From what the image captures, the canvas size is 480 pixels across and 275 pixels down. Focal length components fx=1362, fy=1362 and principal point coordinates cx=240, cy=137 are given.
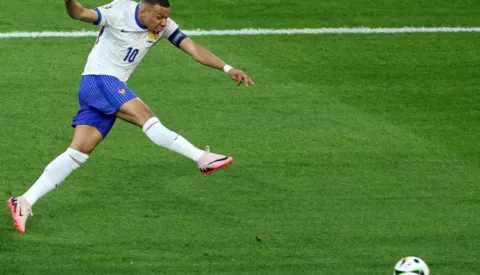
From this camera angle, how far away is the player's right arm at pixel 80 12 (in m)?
10.8

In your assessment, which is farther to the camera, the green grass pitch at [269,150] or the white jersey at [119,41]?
the white jersey at [119,41]

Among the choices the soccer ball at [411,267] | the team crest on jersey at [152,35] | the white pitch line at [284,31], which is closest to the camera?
the soccer ball at [411,267]

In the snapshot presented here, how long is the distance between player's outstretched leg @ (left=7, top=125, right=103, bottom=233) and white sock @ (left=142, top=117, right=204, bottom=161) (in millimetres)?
427

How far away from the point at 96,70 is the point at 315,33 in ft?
16.9

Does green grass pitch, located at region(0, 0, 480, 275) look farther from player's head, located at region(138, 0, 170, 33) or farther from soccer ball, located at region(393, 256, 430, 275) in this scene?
player's head, located at region(138, 0, 170, 33)

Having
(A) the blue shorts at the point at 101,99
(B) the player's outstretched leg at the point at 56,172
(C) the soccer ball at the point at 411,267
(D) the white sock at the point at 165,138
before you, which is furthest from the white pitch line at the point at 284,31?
(C) the soccer ball at the point at 411,267

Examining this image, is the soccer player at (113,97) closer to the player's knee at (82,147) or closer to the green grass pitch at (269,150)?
the player's knee at (82,147)

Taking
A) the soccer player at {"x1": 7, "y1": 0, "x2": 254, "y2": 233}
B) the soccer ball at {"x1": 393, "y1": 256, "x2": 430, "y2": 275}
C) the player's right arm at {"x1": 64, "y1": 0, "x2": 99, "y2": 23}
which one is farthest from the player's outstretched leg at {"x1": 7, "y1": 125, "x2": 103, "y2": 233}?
the soccer ball at {"x1": 393, "y1": 256, "x2": 430, "y2": 275}

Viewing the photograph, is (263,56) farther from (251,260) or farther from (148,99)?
(251,260)

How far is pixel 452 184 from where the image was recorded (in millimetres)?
12125

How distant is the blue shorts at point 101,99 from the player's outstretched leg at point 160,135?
77 millimetres

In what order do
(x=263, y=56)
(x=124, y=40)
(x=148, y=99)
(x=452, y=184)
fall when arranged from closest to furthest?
(x=124, y=40) → (x=452, y=184) → (x=148, y=99) → (x=263, y=56)

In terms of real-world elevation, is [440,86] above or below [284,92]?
above

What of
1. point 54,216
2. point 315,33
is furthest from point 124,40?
point 315,33
